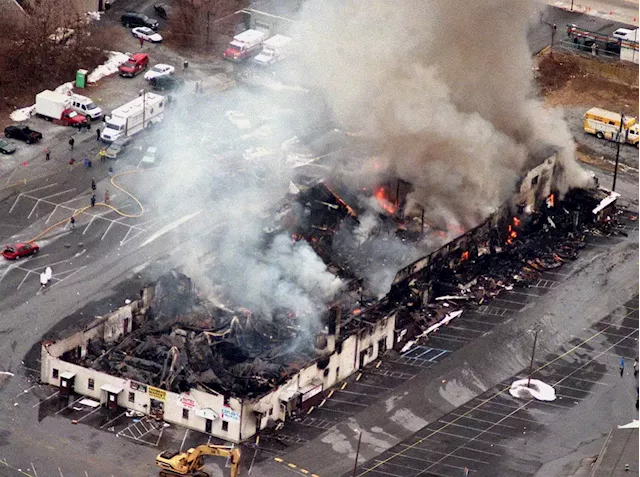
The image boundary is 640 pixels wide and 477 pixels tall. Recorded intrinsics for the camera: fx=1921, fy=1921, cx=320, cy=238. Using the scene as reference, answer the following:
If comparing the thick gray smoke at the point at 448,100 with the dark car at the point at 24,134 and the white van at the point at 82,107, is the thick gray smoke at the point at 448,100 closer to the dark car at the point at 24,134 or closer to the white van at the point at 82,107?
the white van at the point at 82,107

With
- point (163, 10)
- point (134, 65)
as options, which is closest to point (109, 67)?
point (134, 65)

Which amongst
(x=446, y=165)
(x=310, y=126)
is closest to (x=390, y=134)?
(x=446, y=165)

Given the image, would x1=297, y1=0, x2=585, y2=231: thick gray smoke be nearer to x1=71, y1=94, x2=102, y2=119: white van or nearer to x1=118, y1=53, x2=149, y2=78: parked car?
x1=71, y1=94, x2=102, y2=119: white van

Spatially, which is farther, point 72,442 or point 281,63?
point 281,63

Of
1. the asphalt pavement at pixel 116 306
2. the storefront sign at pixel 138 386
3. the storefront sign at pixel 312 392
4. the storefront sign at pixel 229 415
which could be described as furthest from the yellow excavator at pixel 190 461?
→ the storefront sign at pixel 312 392

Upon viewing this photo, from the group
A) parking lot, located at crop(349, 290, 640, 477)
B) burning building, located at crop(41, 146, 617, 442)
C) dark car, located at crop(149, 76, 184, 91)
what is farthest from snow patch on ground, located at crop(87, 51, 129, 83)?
parking lot, located at crop(349, 290, 640, 477)

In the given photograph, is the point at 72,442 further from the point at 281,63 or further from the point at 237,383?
the point at 281,63
